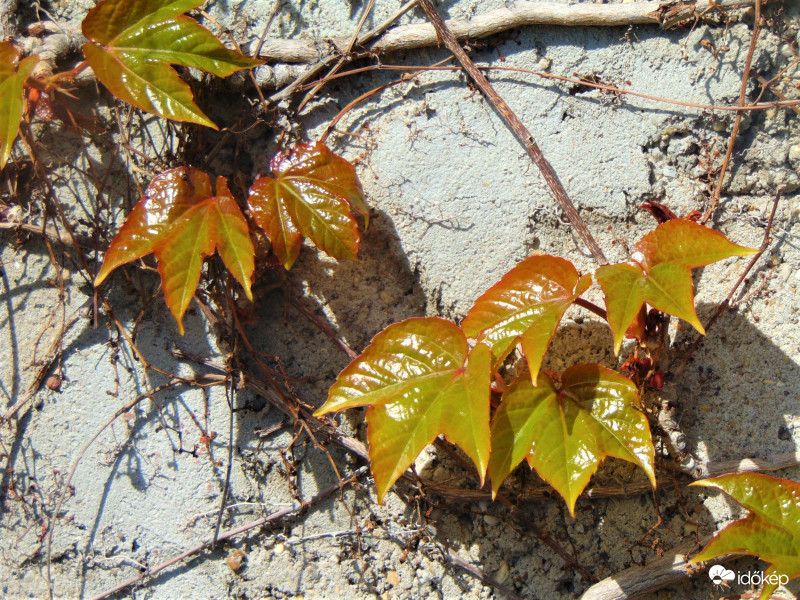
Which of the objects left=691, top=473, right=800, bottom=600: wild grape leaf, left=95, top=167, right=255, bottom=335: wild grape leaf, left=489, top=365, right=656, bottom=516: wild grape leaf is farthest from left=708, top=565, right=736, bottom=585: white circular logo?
left=95, top=167, right=255, bottom=335: wild grape leaf

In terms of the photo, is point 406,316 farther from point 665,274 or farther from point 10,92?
point 10,92

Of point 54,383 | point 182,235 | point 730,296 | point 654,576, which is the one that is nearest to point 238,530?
point 54,383

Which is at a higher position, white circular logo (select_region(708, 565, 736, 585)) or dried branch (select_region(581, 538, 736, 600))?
dried branch (select_region(581, 538, 736, 600))

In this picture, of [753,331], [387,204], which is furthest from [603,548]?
[387,204]

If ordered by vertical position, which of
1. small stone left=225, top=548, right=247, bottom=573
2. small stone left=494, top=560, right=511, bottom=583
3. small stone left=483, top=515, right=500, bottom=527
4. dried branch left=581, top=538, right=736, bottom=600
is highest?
small stone left=225, top=548, right=247, bottom=573

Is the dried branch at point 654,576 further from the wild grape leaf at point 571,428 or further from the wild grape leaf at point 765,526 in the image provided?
the wild grape leaf at point 571,428

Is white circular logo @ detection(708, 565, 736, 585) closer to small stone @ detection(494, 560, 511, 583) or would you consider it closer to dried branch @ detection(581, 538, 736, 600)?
dried branch @ detection(581, 538, 736, 600)
